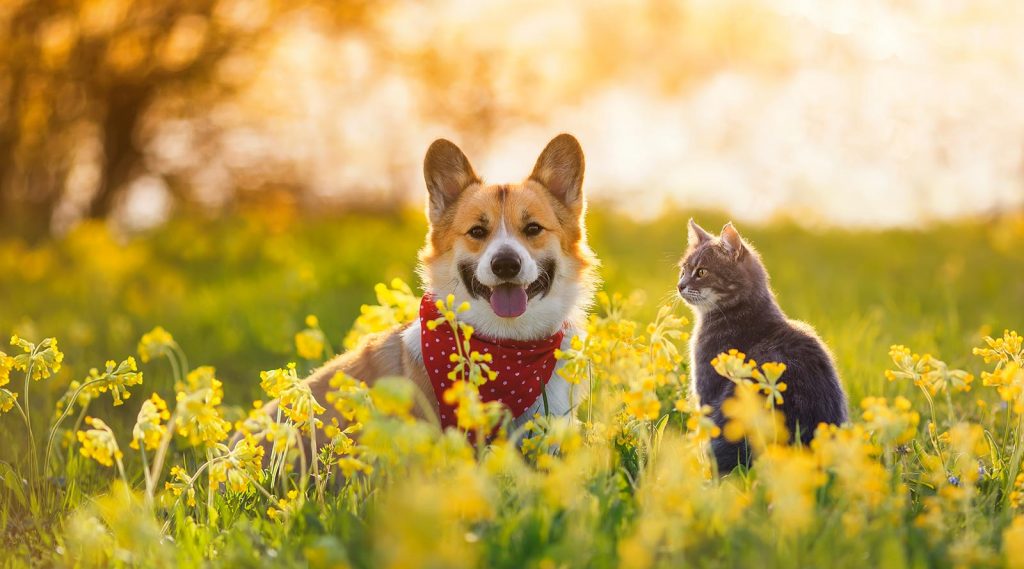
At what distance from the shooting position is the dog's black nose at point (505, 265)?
3.94 meters

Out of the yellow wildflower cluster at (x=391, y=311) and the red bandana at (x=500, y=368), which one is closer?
the red bandana at (x=500, y=368)

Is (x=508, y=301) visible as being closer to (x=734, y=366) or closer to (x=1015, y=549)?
(x=734, y=366)

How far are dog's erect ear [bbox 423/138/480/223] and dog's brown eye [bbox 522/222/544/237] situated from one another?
450 mm

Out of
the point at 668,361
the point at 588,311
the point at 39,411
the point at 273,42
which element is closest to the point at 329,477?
the point at 668,361

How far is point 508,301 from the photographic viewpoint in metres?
4.07

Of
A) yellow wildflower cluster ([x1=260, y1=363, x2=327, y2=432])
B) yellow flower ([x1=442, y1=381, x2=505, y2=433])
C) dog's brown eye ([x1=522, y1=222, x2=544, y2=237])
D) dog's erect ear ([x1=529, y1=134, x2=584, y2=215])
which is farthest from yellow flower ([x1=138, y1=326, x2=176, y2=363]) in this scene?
yellow flower ([x1=442, y1=381, x2=505, y2=433])

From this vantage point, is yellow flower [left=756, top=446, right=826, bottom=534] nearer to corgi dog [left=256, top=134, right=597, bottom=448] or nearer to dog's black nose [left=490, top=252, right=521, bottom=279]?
corgi dog [left=256, top=134, right=597, bottom=448]

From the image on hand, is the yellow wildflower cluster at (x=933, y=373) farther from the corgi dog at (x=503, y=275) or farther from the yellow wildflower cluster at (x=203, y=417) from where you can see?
the yellow wildflower cluster at (x=203, y=417)

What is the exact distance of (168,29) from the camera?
1291 cm

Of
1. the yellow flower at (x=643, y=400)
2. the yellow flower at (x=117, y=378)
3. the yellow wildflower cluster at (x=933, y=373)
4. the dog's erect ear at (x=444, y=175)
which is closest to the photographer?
the yellow flower at (x=643, y=400)

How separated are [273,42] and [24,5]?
3.28m

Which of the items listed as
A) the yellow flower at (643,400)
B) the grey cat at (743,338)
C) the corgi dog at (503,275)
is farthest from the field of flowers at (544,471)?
the corgi dog at (503,275)

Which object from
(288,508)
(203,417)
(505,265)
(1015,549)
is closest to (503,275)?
(505,265)

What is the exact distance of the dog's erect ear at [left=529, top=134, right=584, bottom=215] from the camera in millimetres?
4470
